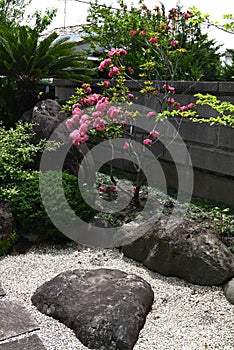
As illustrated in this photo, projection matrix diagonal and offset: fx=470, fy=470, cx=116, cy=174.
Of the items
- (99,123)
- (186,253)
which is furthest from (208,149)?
(186,253)

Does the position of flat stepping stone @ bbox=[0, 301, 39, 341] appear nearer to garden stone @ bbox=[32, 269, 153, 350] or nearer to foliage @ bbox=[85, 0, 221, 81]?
garden stone @ bbox=[32, 269, 153, 350]

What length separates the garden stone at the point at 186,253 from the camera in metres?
4.11

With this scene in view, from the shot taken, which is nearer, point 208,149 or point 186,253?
point 186,253

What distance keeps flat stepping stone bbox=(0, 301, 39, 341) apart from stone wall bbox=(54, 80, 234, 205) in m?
3.05

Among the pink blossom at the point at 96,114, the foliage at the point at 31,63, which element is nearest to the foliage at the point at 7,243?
the pink blossom at the point at 96,114

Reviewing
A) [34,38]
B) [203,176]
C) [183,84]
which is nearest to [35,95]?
[34,38]

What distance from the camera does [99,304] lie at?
3.47 m

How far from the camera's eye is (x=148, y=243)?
445cm

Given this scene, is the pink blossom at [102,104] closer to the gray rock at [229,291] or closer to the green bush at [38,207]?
the green bush at [38,207]

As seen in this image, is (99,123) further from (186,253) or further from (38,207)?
(186,253)

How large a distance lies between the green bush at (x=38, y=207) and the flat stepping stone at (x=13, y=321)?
1284mm

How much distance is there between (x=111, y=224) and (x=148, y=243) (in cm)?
87

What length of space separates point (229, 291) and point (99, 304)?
1.15m

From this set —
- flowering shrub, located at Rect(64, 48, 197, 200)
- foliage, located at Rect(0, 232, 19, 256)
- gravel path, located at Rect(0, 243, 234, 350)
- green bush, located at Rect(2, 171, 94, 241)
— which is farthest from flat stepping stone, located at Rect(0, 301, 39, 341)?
flowering shrub, located at Rect(64, 48, 197, 200)
